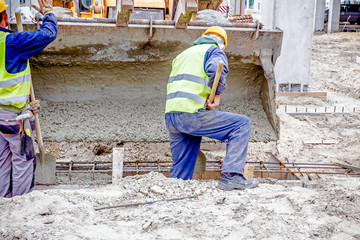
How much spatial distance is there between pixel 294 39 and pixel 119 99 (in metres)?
A: 5.17

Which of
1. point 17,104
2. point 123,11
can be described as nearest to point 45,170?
point 17,104

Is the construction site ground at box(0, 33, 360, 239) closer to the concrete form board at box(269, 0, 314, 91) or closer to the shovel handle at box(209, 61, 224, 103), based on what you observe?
the shovel handle at box(209, 61, 224, 103)

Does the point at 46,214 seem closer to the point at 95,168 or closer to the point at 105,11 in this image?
the point at 95,168

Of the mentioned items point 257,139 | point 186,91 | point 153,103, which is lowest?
point 257,139

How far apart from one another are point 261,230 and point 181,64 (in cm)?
170

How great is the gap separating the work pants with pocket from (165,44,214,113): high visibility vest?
1.40 metres

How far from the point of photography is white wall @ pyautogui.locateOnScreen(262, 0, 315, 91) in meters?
8.80

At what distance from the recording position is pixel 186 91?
371cm

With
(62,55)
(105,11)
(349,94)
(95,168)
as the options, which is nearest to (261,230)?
(95,168)

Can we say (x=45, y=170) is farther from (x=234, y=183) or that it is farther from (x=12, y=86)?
(x=234, y=183)

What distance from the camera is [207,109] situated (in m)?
3.75

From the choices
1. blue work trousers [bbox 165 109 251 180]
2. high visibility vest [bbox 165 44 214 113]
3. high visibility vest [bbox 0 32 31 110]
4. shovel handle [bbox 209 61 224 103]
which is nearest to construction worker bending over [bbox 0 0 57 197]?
high visibility vest [bbox 0 32 31 110]

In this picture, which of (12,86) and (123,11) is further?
(123,11)

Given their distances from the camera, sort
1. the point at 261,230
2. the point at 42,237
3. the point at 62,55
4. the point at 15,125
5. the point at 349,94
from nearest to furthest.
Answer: the point at 42,237, the point at 261,230, the point at 15,125, the point at 62,55, the point at 349,94
